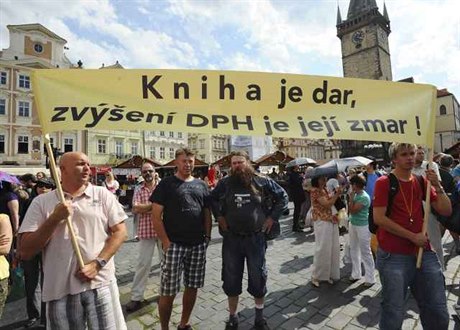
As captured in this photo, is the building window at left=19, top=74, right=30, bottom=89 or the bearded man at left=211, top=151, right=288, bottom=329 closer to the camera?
the bearded man at left=211, top=151, right=288, bottom=329

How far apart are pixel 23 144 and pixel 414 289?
37919mm

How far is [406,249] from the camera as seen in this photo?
259 cm

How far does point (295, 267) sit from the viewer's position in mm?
5586

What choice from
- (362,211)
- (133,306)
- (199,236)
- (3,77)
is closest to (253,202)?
(199,236)

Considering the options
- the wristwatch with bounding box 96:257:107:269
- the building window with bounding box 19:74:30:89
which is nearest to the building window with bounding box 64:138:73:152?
the building window with bounding box 19:74:30:89

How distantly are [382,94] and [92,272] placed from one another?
321cm

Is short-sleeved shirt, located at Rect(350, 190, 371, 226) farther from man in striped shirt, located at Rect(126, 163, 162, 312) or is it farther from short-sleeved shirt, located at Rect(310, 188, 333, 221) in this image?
man in striped shirt, located at Rect(126, 163, 162, 312)

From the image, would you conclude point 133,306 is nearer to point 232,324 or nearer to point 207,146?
point 232,324

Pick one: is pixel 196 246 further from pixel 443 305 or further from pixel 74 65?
pixel 74 65

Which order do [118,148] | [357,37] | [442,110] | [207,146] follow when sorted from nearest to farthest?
[118,148]
[207,146]
[357,37]
[442,110]

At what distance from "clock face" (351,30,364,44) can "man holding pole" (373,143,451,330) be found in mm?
76338

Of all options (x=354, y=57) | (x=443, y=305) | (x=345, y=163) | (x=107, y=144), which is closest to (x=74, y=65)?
(x=107, y=144)

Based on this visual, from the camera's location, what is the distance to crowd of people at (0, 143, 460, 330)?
220 cm

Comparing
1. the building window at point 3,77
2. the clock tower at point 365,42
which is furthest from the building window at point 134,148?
the clock tower at point 365,42
